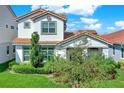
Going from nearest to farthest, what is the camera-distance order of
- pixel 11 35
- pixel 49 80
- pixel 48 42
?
1. pixel 49 80
2. pixel 48 42
3. pixel 11 35

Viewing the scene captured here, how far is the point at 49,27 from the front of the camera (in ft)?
93.8

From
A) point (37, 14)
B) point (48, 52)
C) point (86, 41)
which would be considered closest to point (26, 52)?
point (48, 52)

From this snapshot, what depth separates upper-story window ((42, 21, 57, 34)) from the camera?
93.5 ft

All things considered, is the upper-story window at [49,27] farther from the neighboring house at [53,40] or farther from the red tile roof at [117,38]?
the red tile roof at [117,38]

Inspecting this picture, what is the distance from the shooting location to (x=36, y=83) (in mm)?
19281

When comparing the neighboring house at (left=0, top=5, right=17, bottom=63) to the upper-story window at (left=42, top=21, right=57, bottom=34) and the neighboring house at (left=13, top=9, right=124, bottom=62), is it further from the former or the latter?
the upper-story window at (left=42, top=21, right=57, bottom=34)

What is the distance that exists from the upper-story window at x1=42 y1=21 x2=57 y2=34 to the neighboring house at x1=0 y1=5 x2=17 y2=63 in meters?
5.25

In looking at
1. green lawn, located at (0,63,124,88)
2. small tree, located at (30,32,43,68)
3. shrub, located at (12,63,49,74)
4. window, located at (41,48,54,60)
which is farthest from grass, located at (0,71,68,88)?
window, located at (41,48,54,60)
